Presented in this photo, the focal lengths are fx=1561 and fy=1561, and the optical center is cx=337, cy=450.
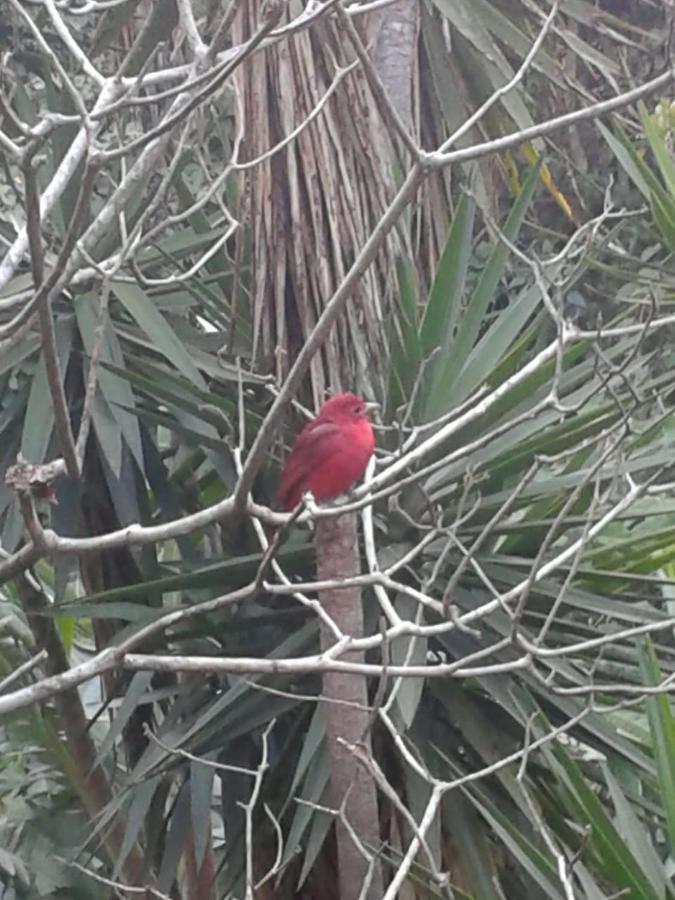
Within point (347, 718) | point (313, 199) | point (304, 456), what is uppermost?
point (313, 199)

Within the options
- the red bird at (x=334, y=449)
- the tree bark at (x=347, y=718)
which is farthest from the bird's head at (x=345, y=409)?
the tree bark at (x=347, y=718)

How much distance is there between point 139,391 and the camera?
3.54 metres

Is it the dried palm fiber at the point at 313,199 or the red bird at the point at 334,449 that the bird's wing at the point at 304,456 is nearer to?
the red bird at the point at 334,449

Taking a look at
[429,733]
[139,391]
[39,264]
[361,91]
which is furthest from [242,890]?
[39,264]

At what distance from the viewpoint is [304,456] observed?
306 cm

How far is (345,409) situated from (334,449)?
0.09 metres

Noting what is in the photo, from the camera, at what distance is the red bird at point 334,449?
9.62ft

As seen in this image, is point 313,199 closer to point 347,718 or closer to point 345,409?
point 345,409

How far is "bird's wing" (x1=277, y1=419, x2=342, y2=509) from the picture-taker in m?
2.92

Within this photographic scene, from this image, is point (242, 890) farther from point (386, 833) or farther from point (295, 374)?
point (295, 374)

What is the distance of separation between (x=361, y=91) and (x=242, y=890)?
173cm

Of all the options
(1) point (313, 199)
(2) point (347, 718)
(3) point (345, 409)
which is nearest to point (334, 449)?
(3) point (345, 409)

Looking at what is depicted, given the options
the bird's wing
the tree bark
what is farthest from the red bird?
the tree bark

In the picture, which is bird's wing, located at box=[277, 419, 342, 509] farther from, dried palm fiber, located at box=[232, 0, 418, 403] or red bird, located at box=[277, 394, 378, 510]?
dried palm fiber, located at box=[232, 0, 418, 403]
